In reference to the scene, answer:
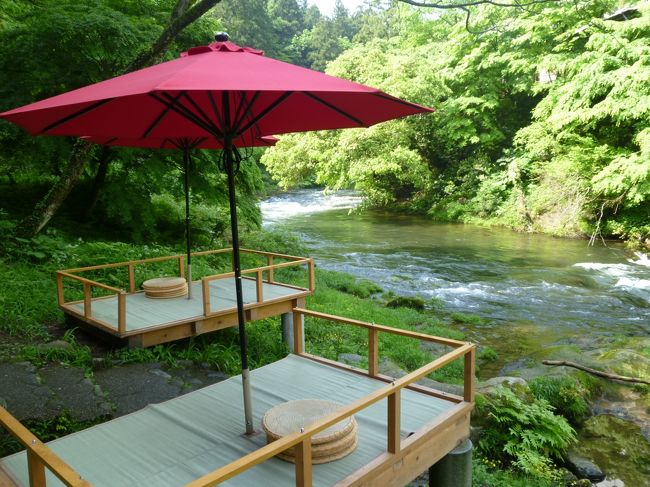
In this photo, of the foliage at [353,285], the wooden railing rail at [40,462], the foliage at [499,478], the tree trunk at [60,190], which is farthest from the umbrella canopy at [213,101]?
the foliage at [353,285]

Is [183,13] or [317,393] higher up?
[183,13]

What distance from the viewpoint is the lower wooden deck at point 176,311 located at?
6.29 meters

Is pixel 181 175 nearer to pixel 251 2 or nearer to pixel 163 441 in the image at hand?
pixel 163 441

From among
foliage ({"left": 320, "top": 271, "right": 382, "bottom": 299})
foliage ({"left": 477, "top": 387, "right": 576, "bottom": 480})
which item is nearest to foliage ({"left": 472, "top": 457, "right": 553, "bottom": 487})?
foliage ({"left": 477, "top": 387, "right": 576, "bottom": 480})

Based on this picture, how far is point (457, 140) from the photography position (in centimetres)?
2809

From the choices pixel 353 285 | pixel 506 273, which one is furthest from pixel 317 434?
pixel 506 273

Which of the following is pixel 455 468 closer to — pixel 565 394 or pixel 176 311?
pixel 565 394

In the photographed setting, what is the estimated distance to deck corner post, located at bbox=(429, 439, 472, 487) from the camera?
14.1 feet

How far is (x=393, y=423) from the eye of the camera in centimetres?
351

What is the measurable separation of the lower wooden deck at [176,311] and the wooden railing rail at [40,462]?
327 cm

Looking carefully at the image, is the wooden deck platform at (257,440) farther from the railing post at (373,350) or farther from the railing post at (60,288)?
the railing post at (60,288)

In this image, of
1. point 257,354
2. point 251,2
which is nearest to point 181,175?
point 257,354

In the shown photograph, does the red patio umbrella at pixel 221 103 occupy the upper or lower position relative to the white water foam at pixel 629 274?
upper

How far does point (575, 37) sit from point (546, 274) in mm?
11696
